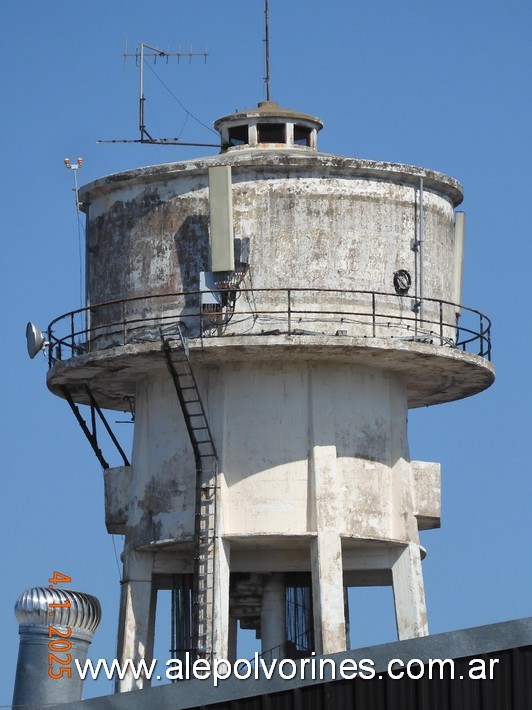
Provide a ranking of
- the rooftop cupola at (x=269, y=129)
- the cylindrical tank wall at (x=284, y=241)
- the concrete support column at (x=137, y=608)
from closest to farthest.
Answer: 1. the cylindrical tank wall at (x=284, y=241)
2. the concrete support column at (x=137, y=608)
3. the rooftop cupola at (x=269, y=129)

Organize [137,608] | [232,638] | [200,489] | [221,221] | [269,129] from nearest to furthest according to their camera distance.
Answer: [221,221] < [200,489] < [137,608] < [269,129] < [232,638]

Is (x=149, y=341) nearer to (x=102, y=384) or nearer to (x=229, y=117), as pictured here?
(x=102, y=384)

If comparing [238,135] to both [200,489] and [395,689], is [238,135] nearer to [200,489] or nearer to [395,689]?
[200,489]

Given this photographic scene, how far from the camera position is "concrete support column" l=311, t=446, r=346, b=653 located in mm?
37312

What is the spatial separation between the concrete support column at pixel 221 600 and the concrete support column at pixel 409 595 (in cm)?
317

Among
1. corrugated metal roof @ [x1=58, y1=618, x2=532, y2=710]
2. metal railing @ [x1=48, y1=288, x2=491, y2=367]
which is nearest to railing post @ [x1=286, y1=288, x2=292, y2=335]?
metal railing @ [x1=48, y1=288, x2=491, y2=367]

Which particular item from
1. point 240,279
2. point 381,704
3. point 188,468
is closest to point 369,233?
point 240,279

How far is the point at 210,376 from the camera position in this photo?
38531mm

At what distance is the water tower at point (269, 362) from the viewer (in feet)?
124

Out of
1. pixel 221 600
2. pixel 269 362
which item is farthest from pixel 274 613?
pixel 269 362

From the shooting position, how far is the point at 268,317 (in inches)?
1491

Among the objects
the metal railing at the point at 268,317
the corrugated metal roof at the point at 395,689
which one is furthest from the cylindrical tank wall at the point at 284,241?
the corrugated metal roof at the point at 395,689

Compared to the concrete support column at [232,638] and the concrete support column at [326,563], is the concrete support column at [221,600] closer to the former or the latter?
the concrete support column at [326,563]

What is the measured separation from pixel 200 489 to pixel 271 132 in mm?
7331
